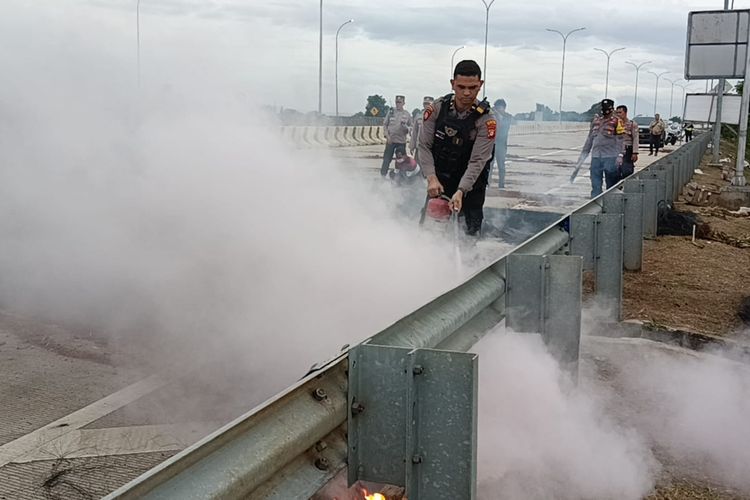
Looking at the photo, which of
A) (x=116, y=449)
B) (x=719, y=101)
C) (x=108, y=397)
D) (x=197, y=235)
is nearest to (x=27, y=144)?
(x=197, y=235)

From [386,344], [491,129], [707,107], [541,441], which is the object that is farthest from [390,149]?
[707,107]

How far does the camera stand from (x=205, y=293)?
616cm

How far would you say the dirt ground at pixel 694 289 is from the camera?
11.7 ft

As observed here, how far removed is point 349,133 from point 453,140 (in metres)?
27.8

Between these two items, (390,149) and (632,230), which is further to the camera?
(390,149)

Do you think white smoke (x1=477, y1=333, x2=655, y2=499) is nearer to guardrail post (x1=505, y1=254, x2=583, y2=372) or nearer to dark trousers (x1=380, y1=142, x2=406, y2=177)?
guardrail post (x1=505, y1=254, x2=583, y2=372)

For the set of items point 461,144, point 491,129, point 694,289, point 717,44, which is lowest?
point 694,289

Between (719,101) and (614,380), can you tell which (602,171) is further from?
(719,101)

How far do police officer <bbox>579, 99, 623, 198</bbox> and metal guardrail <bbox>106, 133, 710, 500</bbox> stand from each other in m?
6.44

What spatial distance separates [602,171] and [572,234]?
285 inches

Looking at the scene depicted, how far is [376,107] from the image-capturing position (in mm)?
55312

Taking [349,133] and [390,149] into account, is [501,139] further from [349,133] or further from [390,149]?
[349,133]

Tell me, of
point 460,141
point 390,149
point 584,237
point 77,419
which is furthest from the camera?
point 390,149

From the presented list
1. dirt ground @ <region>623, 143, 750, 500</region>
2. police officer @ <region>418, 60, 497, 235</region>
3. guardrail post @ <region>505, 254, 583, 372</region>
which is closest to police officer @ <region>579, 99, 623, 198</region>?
dirt ground @ <region>623, 143, 750, 500</region>
